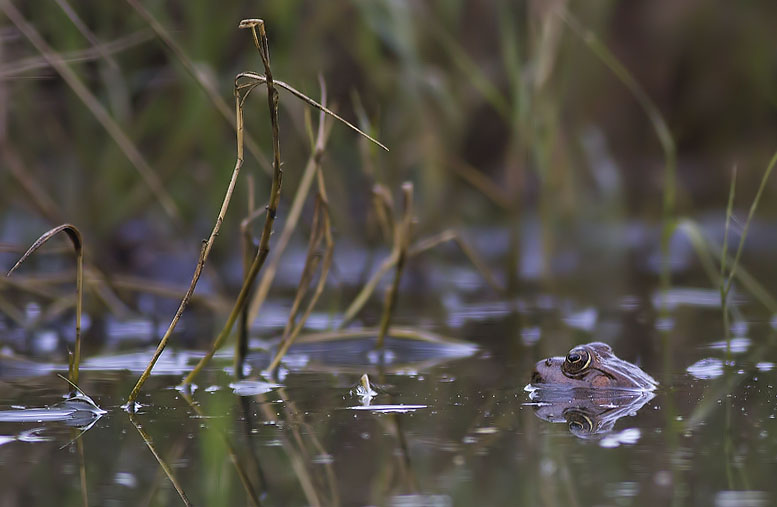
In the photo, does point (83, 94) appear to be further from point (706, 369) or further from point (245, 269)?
point (706, 369)

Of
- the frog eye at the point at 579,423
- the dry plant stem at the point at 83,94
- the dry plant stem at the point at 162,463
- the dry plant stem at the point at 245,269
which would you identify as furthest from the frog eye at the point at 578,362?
the dry plant stem at the point at 83,94

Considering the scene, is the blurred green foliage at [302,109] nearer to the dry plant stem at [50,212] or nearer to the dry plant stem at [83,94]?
the dry plant stem at [50,212]

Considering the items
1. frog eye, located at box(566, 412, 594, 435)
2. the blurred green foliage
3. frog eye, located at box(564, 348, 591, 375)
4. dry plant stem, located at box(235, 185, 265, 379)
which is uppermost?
the blurred green foliage

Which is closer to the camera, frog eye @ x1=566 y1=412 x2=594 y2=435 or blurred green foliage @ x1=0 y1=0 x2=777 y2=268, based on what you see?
frog eye @ x1=566 y1=412 x2=594 y2=435

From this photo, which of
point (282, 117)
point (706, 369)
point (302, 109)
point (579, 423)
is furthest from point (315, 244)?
point (282, 117)

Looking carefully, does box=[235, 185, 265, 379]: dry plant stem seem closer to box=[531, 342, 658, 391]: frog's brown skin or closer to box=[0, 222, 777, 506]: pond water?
box=[0, 222, 777, 506]: pond water

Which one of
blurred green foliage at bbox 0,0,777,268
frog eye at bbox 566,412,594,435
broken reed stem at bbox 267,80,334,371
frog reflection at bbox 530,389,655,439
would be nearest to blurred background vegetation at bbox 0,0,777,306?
blurred green foliage at bbox 0,0,777,268

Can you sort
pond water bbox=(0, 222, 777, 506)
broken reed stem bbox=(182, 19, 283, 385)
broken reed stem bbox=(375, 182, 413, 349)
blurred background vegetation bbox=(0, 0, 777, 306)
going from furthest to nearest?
blurred background vegetation bbox=(0, 0, 777, 306) → broken reed stem bbox=(375, 182, 413, 349) → broken reed stem bbox=(182, 19, 283, 385) → pond water bbox=(0, 222, 777, 506)
